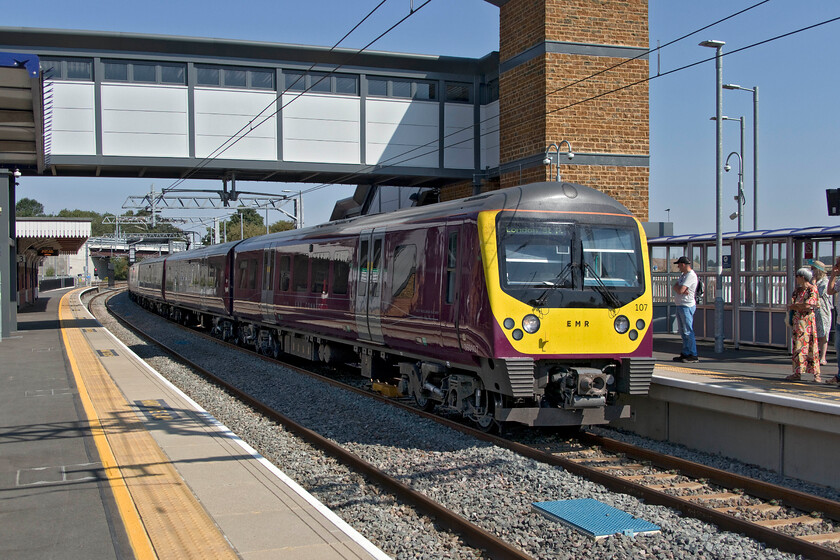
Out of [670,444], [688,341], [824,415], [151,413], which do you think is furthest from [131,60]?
[824,415]

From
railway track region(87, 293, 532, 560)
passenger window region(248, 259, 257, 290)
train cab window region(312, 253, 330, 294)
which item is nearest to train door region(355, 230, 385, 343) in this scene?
train cab window region(312, 253, 330, 294)

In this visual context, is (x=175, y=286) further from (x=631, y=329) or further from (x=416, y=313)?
(x=631, y=329)

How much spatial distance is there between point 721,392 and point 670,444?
118cm

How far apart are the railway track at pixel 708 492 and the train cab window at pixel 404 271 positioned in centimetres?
232

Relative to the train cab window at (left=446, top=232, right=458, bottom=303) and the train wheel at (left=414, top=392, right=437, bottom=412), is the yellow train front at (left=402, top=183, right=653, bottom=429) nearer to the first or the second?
the train cab window at (left=446, top=232, right=458, bottom=303)

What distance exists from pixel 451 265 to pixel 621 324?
2.13 m

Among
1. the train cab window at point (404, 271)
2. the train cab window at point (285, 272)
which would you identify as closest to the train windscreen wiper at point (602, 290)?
the train cab window at point (404, 271)

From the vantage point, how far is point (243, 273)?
20.6m

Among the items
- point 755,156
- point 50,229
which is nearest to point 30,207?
point 50,229

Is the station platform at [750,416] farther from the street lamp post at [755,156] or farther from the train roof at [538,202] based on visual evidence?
the street lamp post at [755,156]

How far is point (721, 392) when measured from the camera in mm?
8695

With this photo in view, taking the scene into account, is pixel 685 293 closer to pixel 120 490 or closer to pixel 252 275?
pixel 120 490

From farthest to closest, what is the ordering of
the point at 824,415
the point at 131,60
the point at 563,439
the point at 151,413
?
the point at 131,60, the point at 151,413, the point at 563,439, the point at 824,415

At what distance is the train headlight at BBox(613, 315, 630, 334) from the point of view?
893cm
